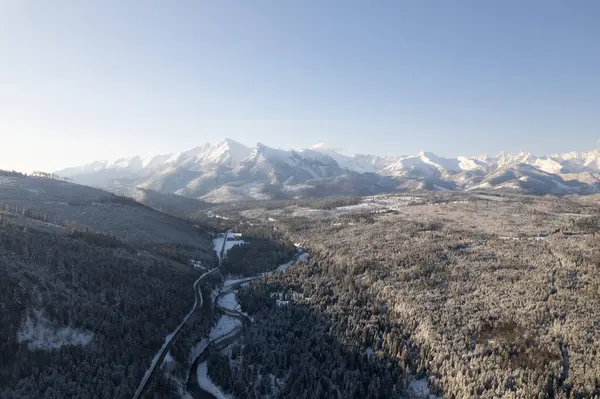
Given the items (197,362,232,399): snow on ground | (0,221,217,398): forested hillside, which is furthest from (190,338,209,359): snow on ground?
(0,221,217,398): forested hillside

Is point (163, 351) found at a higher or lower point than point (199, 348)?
higher

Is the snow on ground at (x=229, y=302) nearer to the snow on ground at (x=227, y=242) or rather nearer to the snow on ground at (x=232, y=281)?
the snow on ground at (x=232, y=281)

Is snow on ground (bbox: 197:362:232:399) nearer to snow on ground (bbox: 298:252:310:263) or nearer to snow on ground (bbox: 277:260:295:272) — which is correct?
snow on ground (bbox: 277:260:295:272)

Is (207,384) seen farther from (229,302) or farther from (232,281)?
(232,281)

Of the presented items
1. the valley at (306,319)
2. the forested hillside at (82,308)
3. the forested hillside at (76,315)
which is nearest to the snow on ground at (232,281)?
the valley at (306,319)

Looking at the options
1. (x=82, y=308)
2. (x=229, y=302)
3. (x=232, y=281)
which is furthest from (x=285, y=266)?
(x=82, y=308)

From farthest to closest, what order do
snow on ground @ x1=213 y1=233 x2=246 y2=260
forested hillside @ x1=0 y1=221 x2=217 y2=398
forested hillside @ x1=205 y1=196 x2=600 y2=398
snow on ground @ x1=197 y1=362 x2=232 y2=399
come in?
snow on ground @ x1=213 y1=233 x2=246 y2=260 → snow on ground @ x1=197 y1=362 x2=232 y2=399 → forested hillside @ x1=205 y1=196 x2=600 y2=398 → forested hillside @ x1=0 y1=221 x2=217 y2=398

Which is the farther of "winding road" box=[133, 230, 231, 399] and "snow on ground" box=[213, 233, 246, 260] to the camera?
"snow on ground" box=[213, 233, 246, 260]
